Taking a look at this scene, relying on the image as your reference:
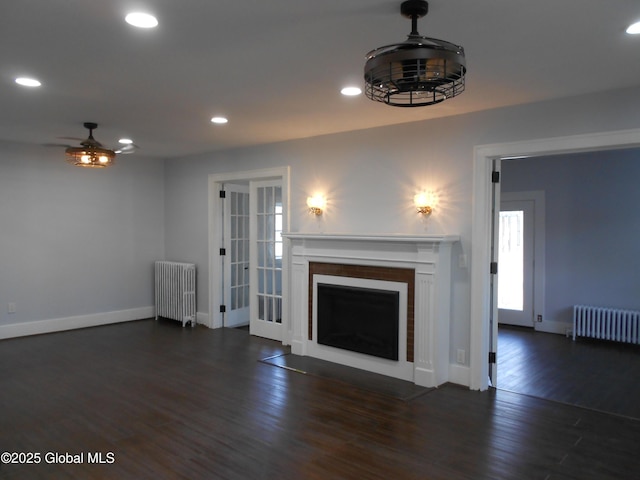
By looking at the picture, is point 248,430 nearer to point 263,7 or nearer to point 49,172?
point 263,7

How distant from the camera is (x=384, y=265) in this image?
4562mm

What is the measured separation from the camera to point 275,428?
337cm

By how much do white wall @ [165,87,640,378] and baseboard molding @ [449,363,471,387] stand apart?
0.07 meters

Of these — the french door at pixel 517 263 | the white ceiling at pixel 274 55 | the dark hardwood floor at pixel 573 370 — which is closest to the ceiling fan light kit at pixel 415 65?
the white ceiling at pixel 274 55

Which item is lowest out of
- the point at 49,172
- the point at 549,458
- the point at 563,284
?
the point at 549,458

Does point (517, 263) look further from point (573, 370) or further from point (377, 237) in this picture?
point (377, 237)

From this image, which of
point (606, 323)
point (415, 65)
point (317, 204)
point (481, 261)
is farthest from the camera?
point (606, 323)

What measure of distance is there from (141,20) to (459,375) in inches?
149

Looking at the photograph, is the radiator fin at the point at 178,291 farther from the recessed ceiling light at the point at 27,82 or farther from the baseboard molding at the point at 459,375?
the baseboard molding at the point at 459,375

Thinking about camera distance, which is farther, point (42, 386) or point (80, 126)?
point (80, 126)

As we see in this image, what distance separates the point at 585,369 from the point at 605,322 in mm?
1466

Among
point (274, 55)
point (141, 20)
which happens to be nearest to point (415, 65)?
point (274, 55)

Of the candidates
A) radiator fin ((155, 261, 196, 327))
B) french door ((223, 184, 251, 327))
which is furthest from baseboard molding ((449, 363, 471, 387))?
radiator fin ((155, 261, 196, 327))

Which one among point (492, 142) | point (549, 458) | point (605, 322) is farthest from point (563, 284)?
point (549, 458)
